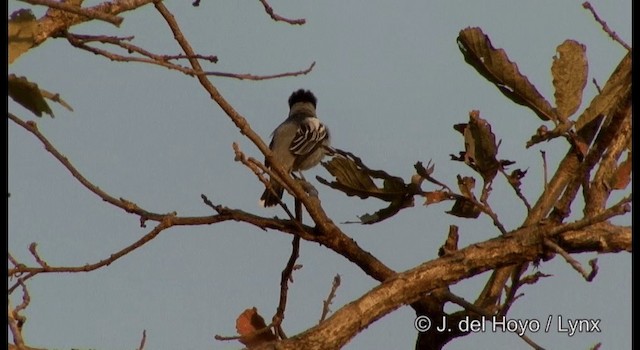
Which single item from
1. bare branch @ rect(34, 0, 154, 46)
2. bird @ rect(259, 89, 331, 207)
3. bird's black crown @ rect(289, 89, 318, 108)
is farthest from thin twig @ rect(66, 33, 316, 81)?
bird's black crown @ rect(289, 89, 318, 108)

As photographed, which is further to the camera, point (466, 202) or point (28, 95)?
point (466, 202)

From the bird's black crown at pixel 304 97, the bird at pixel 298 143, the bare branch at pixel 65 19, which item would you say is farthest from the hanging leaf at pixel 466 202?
the bird's black crown at pixel 304 97

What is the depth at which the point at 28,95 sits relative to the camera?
2.73 m

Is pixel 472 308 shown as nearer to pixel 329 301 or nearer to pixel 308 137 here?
pixel 329 301

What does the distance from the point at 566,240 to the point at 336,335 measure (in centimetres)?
82

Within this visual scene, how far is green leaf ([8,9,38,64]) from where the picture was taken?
122 inches

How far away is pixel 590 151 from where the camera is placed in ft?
11.6

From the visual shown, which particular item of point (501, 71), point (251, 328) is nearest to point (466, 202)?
point (501, 71)

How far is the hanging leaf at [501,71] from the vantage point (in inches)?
152

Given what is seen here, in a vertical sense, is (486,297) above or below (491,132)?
below

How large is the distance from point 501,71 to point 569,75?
0.25 m
